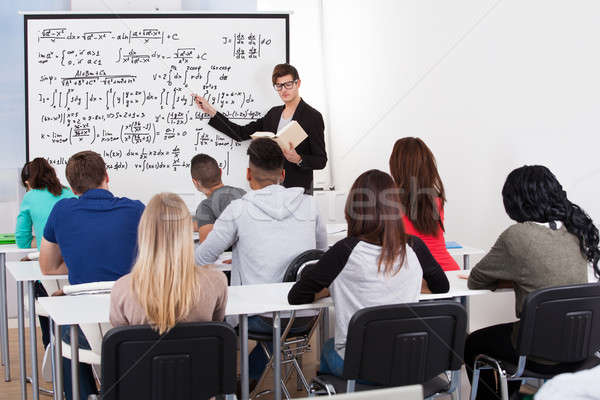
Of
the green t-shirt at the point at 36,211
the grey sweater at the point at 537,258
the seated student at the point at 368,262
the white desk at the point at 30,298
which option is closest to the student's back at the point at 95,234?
the white desk at the point at 30,298

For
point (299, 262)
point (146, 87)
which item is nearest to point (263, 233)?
point (299, 262)

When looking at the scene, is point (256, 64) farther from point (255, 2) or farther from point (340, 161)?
point (340, 161)

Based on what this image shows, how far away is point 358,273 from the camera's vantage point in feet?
6.79

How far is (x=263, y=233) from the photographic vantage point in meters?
2.67

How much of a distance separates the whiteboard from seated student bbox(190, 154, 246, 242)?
1208mm

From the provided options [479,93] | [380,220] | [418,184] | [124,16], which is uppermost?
[124,16]

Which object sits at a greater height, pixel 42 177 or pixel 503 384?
pixel 42 177

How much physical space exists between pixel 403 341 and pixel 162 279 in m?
0.76

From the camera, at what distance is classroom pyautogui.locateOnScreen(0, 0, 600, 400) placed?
1925 mm

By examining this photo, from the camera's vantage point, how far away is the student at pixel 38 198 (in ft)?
11.8

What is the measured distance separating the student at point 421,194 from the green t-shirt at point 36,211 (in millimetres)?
1957

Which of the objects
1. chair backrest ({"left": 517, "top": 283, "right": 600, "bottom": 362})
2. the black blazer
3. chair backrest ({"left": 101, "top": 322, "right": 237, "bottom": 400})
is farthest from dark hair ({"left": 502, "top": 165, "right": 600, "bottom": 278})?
the black blazer

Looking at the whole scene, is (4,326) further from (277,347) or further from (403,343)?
(403,343)

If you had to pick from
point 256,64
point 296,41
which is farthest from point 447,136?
point 296,41
